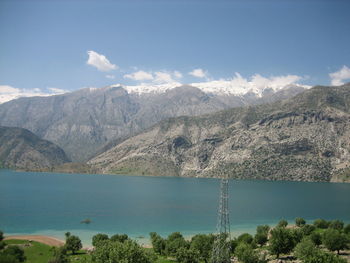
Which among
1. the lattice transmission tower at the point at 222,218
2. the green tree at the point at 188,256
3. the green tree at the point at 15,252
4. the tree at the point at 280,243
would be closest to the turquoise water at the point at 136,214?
the green tree at the point at 15,252

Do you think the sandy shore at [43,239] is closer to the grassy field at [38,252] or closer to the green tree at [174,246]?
the grassy field at [38,252]

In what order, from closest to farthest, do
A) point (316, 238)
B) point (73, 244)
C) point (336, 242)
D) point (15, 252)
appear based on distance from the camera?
point (15, 252) → point (336, 242) → point (316, 238) → point (73, 244)

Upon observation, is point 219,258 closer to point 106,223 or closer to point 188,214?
point 106,223

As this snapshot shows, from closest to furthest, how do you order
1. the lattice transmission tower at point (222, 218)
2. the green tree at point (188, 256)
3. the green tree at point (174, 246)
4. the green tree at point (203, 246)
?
1. the lattice transmission tower at point (222, 218)
2. the green tree at point (188, 256)
3. the green tree at point (203, 246)
4. the green tree at point (174, 246)

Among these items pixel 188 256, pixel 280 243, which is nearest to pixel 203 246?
pixel 188 256

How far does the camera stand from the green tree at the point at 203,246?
233 feet

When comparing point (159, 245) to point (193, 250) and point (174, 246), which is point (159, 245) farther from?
point (193, 250)

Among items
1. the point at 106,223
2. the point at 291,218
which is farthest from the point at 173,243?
the point at 291,218

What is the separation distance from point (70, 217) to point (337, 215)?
131m

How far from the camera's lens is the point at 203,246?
73.1 m

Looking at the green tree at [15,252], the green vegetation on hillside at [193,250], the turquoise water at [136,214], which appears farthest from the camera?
the turquoise water at [136,214]

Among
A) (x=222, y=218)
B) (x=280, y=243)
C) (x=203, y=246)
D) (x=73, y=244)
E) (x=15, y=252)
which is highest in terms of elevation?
(x=222, y=218)

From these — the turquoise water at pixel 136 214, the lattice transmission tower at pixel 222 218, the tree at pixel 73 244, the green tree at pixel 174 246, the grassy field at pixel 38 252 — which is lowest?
the turquoise water at pixel 136 214

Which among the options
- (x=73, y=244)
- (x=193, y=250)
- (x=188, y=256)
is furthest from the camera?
(x=73, y=244)
